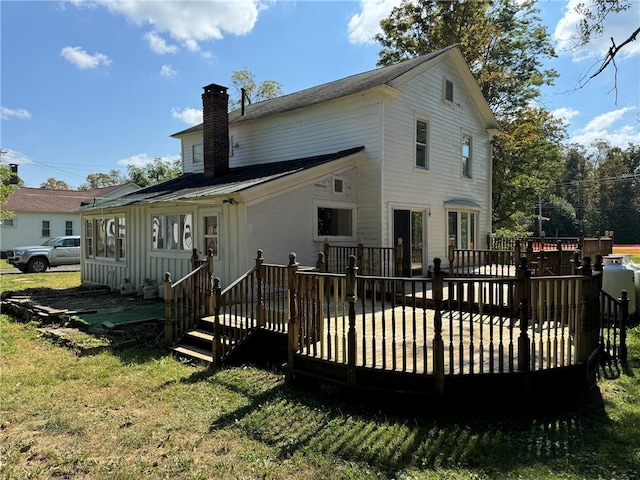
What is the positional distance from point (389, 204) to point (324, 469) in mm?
9529

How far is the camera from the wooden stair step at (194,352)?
673 centimetres

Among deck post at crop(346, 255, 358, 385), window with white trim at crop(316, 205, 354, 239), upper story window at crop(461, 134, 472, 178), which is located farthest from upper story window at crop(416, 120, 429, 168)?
deck post at crop(346, 255, 358, 385)

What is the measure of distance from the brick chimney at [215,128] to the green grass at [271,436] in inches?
375

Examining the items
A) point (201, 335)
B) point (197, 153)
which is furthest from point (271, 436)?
point (197, 153)

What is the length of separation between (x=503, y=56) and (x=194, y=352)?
24.5 metres

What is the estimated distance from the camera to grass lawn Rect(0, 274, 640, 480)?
11.5 feet

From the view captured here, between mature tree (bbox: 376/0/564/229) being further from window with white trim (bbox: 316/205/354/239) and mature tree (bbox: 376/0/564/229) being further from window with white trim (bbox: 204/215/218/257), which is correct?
window with white trim (bbox: 204/215/218/257)

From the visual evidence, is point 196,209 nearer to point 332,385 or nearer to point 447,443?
point 332,385

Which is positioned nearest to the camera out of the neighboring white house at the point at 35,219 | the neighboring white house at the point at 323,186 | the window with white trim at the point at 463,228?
the neighboring white house at the point at 323,186

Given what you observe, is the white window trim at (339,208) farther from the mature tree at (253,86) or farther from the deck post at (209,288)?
the mature tree at (253,86)

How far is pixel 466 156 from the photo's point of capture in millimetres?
16234

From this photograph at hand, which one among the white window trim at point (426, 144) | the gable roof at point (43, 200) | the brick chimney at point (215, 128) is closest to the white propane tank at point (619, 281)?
the white window trim at point (426, 144)

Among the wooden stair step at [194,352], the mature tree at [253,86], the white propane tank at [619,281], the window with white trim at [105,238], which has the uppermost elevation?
the mature tree at [253,86]

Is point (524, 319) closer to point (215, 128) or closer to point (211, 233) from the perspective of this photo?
point (211, 233)
